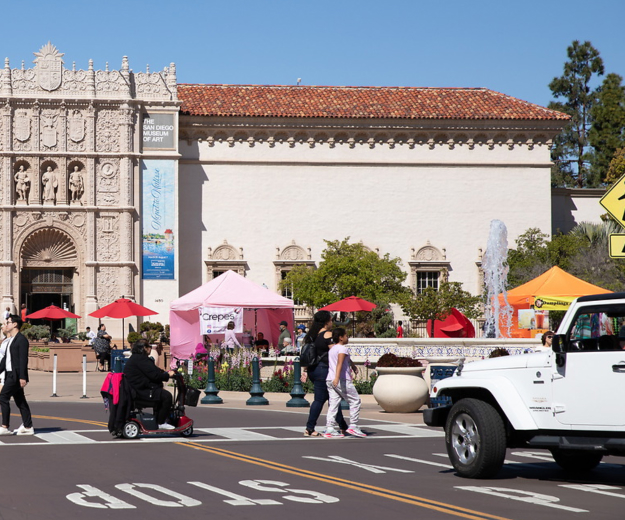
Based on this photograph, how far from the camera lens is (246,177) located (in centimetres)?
5547

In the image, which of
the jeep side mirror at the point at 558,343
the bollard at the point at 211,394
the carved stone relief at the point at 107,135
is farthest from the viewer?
the carved stone relief at the point at 107,135

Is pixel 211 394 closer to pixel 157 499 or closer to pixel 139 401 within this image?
pixel 139 401

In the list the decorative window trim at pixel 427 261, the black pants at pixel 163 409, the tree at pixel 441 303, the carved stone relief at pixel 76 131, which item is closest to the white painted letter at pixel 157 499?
the black pants at pixel 163 409

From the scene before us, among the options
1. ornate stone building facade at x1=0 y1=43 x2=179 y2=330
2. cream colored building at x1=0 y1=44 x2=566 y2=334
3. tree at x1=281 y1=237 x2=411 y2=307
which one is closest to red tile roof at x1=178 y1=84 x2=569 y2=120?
cream colored building at x1=0 y1=44 x2=566 y2=334

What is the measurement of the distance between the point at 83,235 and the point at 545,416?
144ft

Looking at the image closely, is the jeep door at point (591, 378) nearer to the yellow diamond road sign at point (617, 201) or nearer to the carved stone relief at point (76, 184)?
the yellow diamond road sign at point (617, 201)

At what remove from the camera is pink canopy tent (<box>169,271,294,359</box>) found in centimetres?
3309

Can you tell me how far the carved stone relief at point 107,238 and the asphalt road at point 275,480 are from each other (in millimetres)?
36329

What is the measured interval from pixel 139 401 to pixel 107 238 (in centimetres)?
3775

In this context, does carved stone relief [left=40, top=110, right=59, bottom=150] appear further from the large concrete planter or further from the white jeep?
the white jeep

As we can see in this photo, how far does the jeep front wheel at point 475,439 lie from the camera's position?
11477 millimetres

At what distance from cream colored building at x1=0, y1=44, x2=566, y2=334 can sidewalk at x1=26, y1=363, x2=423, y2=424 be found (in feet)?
60.0

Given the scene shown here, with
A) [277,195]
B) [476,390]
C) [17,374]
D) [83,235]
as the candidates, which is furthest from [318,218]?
[476,390]

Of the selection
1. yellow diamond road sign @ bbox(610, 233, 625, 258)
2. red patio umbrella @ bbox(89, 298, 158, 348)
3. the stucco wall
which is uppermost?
the stucco wall
